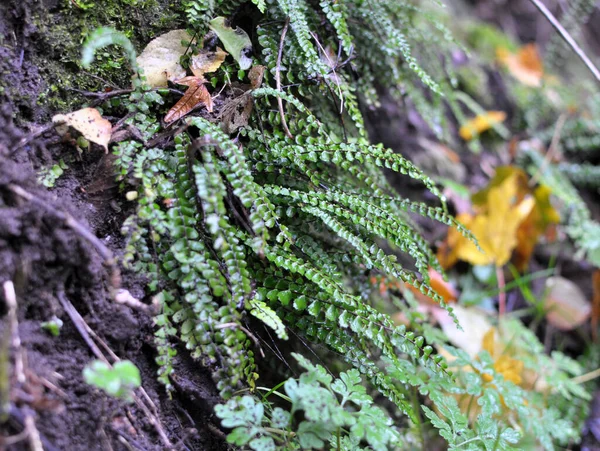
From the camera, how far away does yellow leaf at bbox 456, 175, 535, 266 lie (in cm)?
276

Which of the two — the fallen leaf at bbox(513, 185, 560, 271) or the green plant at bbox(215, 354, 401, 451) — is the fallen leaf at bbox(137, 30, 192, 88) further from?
the fallen leaf at bbox(513, 185, 560, 271)

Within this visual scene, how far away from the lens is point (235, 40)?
5.47ft

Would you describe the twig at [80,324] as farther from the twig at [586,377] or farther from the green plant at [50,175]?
the twig at [586,377]

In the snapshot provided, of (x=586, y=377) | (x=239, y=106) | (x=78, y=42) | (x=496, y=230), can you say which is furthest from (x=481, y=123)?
(x=78, y=42)

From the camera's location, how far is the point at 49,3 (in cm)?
152

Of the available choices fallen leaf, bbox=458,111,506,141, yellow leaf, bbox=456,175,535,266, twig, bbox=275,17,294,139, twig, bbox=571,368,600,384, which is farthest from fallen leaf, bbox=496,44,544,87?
twig, bbox=275,17,294,139

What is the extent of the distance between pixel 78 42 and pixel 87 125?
329mm

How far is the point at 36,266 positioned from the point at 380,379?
3.42 feet

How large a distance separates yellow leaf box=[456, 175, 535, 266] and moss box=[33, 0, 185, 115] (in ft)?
6.72

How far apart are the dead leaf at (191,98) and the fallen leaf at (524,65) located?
3.45 m

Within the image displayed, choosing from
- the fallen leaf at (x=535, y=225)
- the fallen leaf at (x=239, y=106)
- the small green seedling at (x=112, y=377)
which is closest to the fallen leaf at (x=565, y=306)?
the fallen leaf at (x=535, y=225)

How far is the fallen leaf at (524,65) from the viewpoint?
4.10 metres

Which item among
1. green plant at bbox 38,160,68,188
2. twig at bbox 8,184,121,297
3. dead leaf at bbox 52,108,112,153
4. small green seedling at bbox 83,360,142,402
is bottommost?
small green seedling at bbox 83,360,142,402

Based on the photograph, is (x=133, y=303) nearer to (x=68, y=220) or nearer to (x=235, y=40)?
(x=68, y=220)
